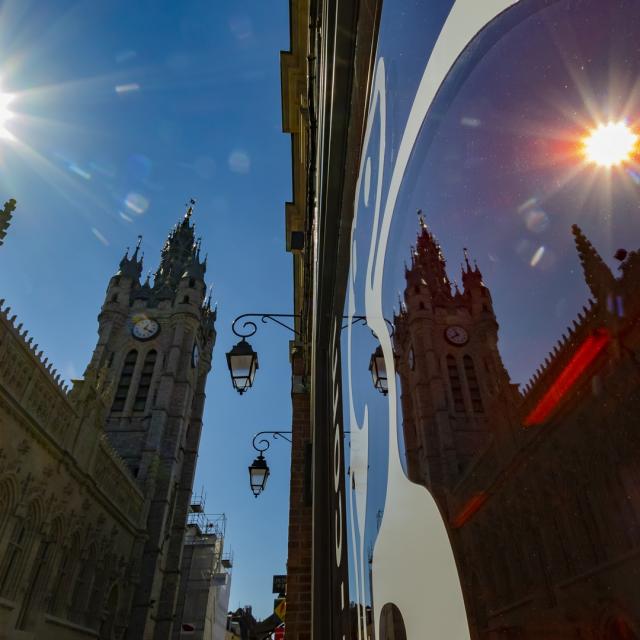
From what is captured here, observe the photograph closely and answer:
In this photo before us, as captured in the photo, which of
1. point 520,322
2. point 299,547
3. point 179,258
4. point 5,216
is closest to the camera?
point 520,322

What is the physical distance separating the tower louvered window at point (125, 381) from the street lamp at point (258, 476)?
2714 centimetres

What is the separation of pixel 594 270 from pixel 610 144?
11 cm

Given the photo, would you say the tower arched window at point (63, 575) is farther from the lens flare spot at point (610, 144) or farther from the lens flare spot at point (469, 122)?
the lens flare spot at point (610, 144)

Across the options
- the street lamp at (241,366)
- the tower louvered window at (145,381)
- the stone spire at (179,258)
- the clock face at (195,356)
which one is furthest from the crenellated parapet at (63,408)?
the stone spire at (179,258)

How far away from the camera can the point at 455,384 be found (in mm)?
765

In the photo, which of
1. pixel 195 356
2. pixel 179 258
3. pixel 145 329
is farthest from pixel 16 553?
pixel 179 258

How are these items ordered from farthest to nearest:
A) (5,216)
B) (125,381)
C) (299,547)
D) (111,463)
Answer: (125,381), (111,463), (5,216), (299,547)

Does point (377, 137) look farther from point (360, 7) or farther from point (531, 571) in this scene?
point (531, 571)

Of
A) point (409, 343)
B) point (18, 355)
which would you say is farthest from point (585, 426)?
point (18, 355)

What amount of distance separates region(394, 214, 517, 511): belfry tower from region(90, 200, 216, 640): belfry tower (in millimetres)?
32147

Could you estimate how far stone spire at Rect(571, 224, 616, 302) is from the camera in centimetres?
39

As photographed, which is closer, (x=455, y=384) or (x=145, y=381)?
(x=455, y=384)

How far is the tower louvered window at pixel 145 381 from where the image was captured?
116ft

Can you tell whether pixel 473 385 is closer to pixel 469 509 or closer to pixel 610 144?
pixel 469 509
